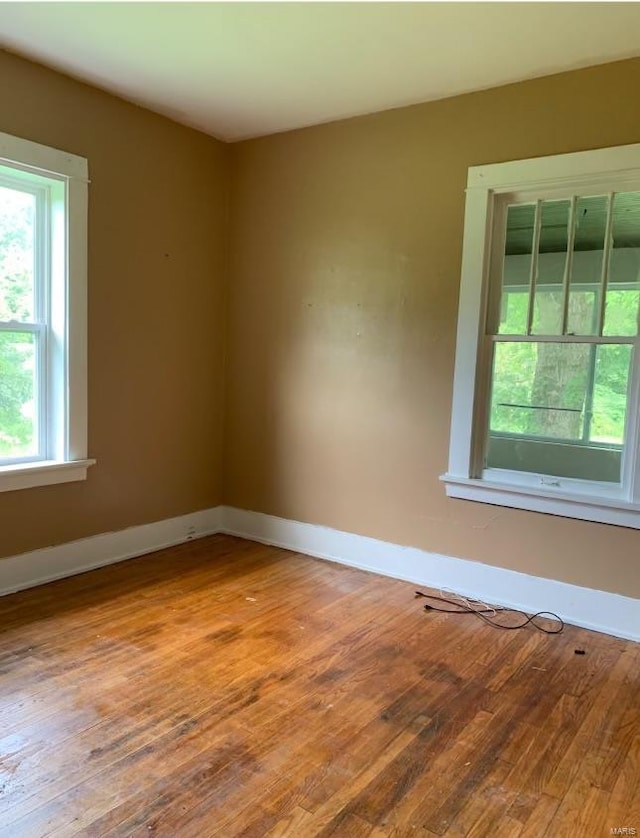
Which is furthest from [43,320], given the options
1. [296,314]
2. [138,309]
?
[296,314]

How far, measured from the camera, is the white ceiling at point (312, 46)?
8.10ft

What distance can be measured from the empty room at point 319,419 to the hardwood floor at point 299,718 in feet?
0.04

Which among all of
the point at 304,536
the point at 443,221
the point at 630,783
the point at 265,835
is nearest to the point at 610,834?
the point at 630,783

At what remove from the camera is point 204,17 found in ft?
8.33

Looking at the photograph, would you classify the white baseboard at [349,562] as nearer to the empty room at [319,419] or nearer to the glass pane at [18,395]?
the empty room at [319,419]

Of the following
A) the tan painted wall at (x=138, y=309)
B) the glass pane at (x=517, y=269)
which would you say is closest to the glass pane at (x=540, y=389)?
the glass pane at (x=517, y=269)

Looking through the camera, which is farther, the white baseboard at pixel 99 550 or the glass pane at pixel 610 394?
the white baseboard at pixel 99 550

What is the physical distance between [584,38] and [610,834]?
2.93 m

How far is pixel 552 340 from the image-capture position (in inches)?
122

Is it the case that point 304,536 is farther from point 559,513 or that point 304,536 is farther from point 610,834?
point 610,834

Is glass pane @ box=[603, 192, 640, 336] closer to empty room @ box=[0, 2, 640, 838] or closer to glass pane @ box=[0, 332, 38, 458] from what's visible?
empty room @ box=[0, 2, 640, 838]

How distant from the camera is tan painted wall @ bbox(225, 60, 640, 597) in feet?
9.96

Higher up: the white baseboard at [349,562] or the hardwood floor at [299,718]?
the white baseboard at [349,562]

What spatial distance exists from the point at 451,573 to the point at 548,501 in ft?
2.26
